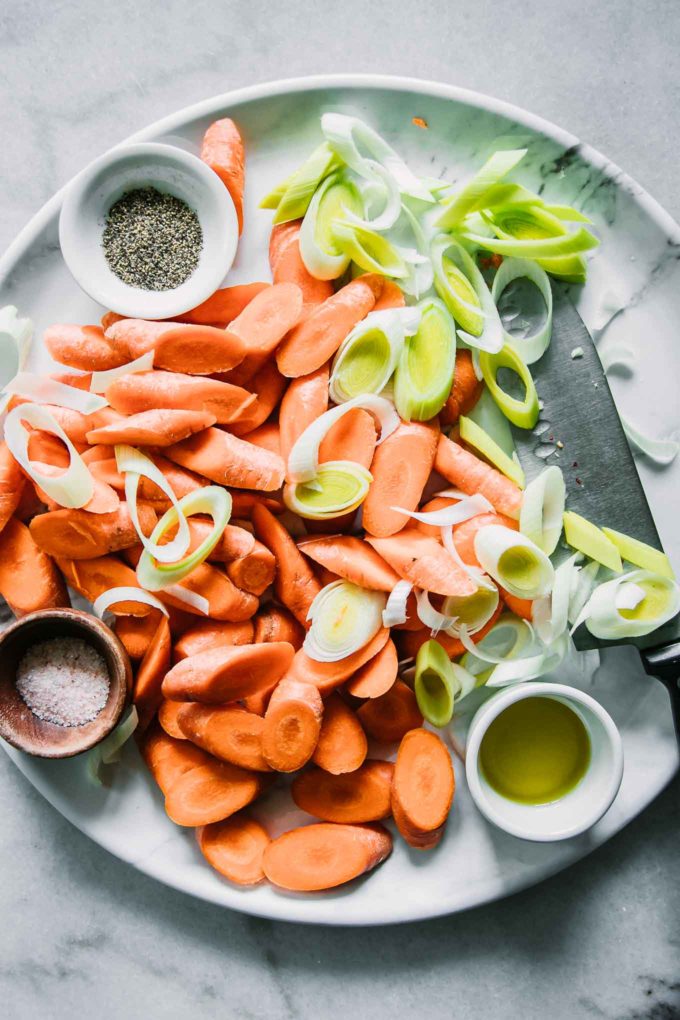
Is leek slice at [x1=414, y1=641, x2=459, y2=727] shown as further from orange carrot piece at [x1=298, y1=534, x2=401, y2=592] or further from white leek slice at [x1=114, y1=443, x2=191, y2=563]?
white leek slice at [x1=114, y1=443, x2=191, y2=563]

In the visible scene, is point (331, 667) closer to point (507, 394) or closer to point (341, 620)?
point (341, 620)

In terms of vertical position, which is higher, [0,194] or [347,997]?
[0,194]

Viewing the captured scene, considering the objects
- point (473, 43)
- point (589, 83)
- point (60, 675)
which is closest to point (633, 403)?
point (589, 83)

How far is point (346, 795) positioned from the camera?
1.55m

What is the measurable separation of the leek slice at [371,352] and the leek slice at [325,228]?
0.12 meters

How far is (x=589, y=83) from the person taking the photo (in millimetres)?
1737

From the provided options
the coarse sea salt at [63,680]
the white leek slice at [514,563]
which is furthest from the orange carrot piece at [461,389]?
the coarse sea salt at [63,680]

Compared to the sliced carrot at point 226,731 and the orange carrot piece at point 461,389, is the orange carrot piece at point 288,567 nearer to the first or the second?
the sliced carrot at point 226,731

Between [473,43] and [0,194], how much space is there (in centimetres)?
104

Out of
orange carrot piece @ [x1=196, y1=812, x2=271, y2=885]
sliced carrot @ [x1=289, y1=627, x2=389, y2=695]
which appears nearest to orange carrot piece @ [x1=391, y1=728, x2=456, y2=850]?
sliced carrot @ [x1=289, y1=627, x2=389, y2=695]

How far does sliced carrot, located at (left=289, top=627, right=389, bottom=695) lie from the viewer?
1.48 meters

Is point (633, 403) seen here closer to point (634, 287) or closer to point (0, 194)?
point (634, 287)

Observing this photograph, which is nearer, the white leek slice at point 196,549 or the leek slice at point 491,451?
the white leek slice at point 196,549

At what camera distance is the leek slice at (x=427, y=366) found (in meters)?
1.51
